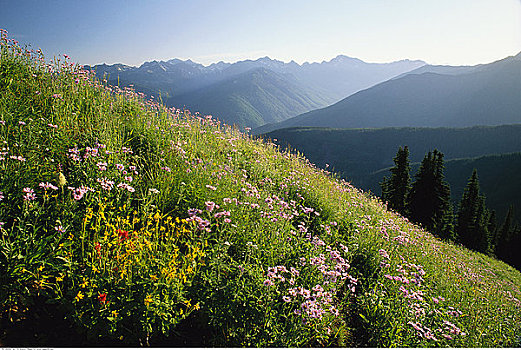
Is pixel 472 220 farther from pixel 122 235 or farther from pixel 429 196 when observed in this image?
pixel 122 235

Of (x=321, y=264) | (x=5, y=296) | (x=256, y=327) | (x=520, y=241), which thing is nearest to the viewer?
(x=5, y=296)

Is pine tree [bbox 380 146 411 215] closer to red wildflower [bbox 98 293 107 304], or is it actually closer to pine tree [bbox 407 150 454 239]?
pine tree [bbox 407 150 454 239]

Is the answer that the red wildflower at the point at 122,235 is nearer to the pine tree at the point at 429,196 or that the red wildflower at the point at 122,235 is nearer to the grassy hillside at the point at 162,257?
the grassy hillside at the point at 162,257

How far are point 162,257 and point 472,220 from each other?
57.5 metres

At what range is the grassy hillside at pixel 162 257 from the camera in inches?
110

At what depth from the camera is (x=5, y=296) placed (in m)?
2.69

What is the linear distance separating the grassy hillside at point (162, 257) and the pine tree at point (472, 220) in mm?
51052

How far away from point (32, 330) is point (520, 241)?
7372cm

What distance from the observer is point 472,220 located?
47844 millimetres

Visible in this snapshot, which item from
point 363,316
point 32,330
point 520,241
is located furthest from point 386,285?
point 520,241

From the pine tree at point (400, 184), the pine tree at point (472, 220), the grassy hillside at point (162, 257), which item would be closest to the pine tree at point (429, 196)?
the pine tree at point (400, 184)

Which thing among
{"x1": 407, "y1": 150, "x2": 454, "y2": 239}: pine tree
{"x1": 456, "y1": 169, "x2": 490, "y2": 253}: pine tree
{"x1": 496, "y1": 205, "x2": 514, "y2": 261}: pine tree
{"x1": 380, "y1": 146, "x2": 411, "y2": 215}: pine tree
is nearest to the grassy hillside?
{"x1": 380, "y1": 146, "x2": 411, "y2": 215}: pine tree

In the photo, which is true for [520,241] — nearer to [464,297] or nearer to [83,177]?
[464,297]

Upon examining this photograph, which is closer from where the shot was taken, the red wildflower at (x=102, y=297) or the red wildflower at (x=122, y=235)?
the red wildflower at (x=102, y=297)
